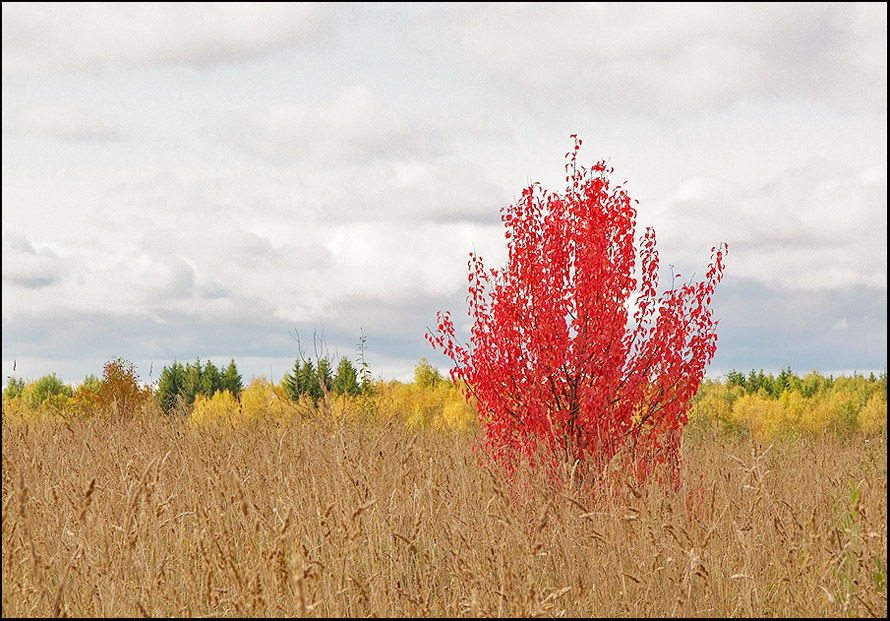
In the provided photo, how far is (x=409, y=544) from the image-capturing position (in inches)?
138

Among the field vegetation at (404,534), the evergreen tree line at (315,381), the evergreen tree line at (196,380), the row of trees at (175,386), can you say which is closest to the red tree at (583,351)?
the field vegetation at (404,534)

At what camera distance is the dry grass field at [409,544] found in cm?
348

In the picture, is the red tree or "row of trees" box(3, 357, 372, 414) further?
"row of trees" box(3, 357, 372, 414)

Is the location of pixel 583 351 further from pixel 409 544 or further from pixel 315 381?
pixel 315 381

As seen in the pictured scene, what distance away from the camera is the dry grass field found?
3.48m

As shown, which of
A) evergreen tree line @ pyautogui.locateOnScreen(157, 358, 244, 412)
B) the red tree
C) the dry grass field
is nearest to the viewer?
the dry grass field

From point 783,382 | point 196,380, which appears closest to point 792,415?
point 783,382

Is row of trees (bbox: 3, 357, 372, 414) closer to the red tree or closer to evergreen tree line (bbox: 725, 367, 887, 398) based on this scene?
the red tree

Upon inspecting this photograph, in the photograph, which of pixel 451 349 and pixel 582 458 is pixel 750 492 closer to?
pixel 582 458

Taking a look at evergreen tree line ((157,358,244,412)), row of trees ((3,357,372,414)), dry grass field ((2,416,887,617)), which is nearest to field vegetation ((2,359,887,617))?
dry grass field ((2,416,887,617))

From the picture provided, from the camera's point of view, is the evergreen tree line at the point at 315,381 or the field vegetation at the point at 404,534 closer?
the field vegetation at the point at 404,534

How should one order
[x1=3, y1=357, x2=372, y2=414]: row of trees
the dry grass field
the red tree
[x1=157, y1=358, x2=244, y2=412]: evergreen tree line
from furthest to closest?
1. [x1=157, y1=358, x2=244, y2=412]: evergreen tree line
2. [x1=3, y1=357, x2=372, y2=414]: row of trees
3. the red tree
4. the dry grass field

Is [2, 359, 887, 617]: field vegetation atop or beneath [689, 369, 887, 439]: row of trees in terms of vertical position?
beneath

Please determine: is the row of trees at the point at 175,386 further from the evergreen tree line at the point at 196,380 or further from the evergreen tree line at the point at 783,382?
the evergreen tree line at the point at 783,382
